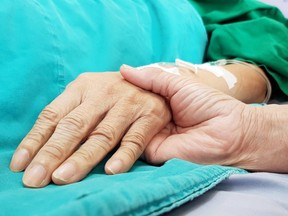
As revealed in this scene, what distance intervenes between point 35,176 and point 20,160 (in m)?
0.06

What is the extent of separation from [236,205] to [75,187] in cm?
19

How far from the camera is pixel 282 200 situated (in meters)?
0.49

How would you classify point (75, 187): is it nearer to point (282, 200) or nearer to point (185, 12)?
point (282, 200)

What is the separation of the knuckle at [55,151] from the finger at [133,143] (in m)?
0.06

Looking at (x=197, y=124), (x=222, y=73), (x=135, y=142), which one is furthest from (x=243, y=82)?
(x=135, y=142)

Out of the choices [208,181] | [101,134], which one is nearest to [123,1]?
[101,134]

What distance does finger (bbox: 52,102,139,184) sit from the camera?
493mm

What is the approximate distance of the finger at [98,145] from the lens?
1.62 ft

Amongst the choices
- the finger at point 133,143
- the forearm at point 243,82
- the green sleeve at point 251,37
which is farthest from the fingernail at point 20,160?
the green sleeve at point 251,37

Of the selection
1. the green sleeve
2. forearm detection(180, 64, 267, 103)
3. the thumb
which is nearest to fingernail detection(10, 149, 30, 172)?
the thumb

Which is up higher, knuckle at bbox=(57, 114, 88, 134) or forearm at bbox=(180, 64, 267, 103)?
knuckle at bbox=(57, 114, 88, 134)

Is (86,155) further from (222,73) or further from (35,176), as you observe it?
(222,73)

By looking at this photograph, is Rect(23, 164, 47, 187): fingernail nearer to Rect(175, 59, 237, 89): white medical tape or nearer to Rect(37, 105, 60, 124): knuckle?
Rect(37, 105, 60, 124): knuckle

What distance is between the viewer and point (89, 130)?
0.58 metres
